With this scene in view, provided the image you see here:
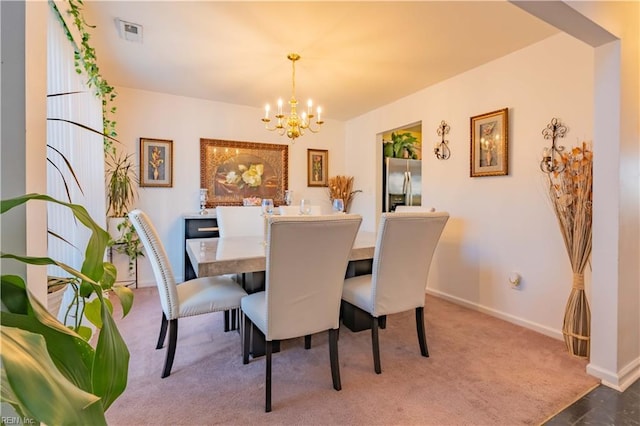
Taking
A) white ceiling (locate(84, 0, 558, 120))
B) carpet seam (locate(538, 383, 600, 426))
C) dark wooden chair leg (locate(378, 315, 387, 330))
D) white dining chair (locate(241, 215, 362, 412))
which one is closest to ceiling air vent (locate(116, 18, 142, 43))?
white ceiling (locate(84, 0, 558, 120))

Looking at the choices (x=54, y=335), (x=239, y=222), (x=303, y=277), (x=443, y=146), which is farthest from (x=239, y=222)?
(x=54, y=335)

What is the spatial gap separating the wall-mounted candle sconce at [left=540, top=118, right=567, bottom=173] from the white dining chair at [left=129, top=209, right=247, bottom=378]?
2572mm

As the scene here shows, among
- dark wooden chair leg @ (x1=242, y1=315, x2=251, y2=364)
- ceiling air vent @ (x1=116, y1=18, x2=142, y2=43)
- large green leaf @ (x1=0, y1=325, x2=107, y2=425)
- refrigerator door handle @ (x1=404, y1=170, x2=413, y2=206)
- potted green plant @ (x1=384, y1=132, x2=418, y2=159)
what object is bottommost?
dark wooden chair leg @ (x1=242, y1=315, x2=251, y2=364)

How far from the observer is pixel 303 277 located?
5.12 feet

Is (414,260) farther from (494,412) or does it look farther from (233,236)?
(233,236)

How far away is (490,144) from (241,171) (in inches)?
121

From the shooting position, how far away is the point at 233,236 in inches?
114

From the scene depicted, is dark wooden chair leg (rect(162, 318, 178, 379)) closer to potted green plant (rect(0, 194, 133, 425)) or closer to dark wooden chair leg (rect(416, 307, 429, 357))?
potted green plant (rect(0, 194, 133, 425))

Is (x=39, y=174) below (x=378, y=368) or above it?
above

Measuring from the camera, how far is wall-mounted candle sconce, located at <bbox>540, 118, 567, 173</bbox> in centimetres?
238

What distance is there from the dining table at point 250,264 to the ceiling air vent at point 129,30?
66.6 inches

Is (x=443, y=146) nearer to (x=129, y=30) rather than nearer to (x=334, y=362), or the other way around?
(x=334, y=362)

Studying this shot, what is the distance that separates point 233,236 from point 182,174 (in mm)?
1638

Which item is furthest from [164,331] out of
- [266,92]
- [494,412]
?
[266,92]
